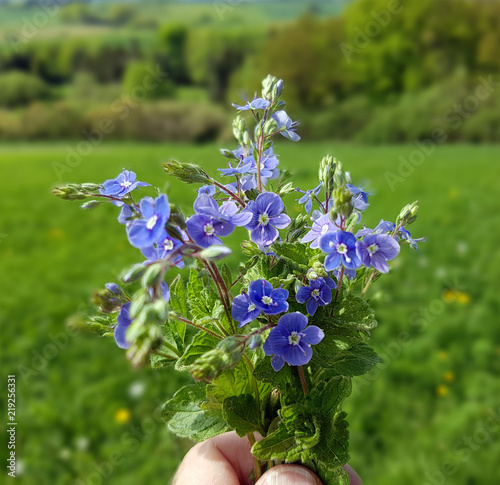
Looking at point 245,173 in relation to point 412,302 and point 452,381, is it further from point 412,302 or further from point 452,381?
point 412,302

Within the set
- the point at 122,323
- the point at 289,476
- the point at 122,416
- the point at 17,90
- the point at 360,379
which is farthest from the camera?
the point at 17,90

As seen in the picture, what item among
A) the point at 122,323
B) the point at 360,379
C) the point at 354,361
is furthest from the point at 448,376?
the point at 122,323

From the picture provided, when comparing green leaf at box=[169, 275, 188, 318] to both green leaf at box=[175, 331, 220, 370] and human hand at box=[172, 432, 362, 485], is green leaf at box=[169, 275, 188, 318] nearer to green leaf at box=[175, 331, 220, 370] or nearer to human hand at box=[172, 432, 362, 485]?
green leaf at box=[175, 331, 220, 370]

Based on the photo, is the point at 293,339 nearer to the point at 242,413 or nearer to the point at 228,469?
the point at 242,413

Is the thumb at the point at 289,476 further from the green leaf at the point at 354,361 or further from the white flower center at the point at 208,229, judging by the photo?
the white flower center at the point at 208,229

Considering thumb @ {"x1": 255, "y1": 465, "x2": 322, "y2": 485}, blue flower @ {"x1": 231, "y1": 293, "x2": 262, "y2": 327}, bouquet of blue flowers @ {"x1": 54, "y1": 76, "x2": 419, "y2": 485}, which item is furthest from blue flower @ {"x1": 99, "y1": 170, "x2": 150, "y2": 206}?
thumb @ {"x1": 255, "y1": 465, "x2": 322, "y2": 485}

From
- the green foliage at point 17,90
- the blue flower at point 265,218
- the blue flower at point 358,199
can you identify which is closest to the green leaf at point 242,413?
the blue flower at point 265,218
